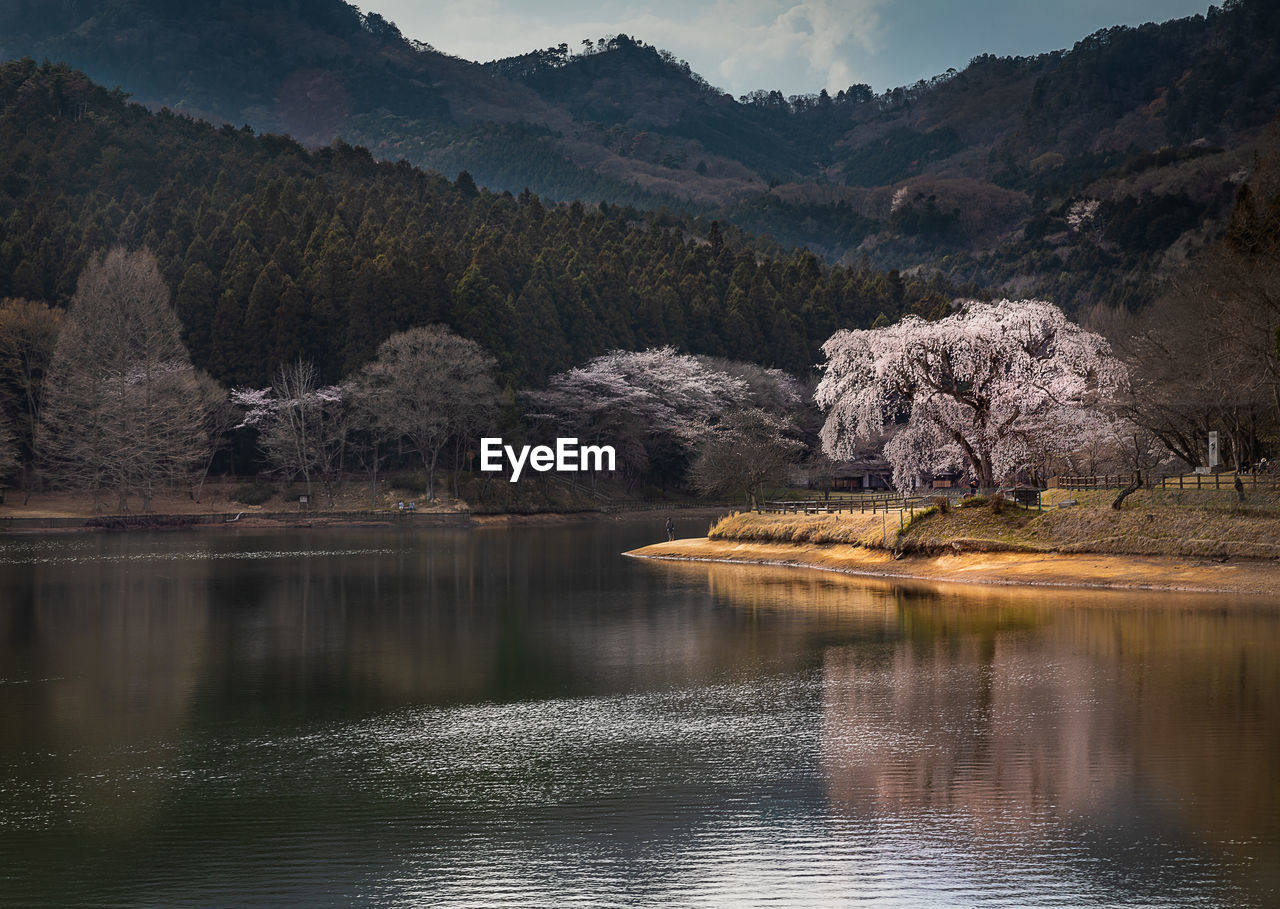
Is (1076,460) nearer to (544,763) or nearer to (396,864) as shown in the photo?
(544,763)

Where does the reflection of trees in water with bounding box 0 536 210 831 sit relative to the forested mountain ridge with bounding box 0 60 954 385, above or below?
below

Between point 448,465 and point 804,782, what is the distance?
78.6 m

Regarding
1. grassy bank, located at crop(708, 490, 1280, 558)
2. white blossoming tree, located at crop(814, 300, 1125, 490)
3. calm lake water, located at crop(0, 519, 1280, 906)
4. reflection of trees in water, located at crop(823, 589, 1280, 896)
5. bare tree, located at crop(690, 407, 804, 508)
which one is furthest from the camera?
bare tree, located at crop(690, 407, 804, 508)

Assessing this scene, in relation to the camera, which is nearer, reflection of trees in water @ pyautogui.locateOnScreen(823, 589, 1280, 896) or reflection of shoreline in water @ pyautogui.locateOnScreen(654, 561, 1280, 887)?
reflection of shoreline in water @ pyautogui.locateOnScreen(654, 561, 1280, 887)

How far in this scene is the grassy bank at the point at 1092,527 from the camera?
121ft

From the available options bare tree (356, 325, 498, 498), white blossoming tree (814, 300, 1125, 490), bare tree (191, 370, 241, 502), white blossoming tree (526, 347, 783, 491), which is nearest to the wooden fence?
white blossoming tree (814, 300, 1125, 490)

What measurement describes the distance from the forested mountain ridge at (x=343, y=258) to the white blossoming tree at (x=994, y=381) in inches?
1927

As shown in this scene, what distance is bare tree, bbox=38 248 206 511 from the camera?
7925 cm

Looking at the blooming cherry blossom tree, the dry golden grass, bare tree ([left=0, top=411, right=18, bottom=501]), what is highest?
the blooming cherry blossom tree

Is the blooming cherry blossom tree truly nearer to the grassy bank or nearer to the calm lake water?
the grassy bank

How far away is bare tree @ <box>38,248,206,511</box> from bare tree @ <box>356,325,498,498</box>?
12621 mm

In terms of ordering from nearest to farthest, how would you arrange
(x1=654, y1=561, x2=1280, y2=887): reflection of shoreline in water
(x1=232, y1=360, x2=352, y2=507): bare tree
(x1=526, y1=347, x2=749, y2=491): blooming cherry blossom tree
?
(x1=654, y1=561, x2=1280, y2=887): reflection of shoreline in water, (x1=232, y1=360, x2=352, y2=507): bare tree, (x1=526, y1=347, x2=749, y2=491): blooming cherry blossom tree

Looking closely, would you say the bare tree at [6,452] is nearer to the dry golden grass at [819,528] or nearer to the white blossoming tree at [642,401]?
the white blossoming tree at [642,401]

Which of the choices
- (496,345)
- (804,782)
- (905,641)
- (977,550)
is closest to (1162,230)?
(496,345)
